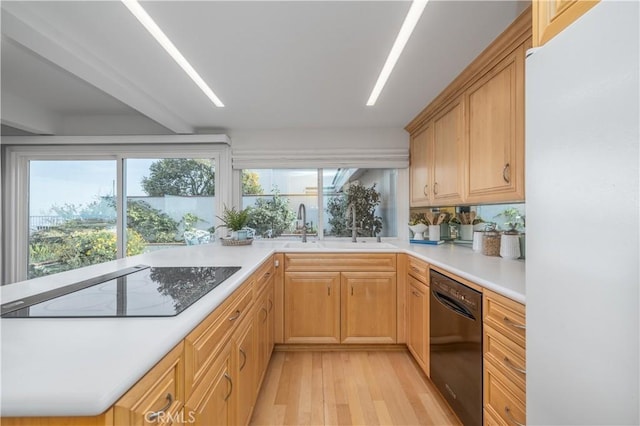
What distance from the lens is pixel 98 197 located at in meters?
3.31

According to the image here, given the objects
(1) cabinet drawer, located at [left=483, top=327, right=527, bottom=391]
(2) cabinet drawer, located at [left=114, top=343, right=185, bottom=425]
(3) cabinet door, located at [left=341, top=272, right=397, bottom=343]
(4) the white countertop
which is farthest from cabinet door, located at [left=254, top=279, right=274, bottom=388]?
(1) cabinet drawer, located at [left=483, top=327, right=527, bottom=391]

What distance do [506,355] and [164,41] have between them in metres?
2.41

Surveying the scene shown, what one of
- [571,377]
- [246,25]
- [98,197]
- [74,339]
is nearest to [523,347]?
[571,377]

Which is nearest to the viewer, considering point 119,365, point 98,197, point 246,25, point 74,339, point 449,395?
point 119,365

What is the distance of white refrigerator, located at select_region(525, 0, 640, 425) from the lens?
0.56 m

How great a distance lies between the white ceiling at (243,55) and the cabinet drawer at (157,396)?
5.12 feet

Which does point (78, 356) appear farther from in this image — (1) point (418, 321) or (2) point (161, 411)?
(1) point (418, 321)

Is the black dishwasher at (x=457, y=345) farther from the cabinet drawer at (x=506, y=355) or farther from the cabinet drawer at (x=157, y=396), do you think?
the cabinet drawer at (x=157, y=396)

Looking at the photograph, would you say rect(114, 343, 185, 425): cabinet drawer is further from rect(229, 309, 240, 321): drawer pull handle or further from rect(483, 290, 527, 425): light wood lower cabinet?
rect(483, 290, 527, 425): light wood lower cabinet

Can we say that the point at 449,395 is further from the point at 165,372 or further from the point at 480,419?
the point at 165,372

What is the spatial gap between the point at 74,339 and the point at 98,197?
3.41m

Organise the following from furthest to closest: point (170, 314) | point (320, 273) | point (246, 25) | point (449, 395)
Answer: point (320, 273)
point (449, 395)
point (246, 25)
point (170, 314)

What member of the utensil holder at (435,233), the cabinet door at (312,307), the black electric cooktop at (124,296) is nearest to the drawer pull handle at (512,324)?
the black electric cooktop at (124,296)

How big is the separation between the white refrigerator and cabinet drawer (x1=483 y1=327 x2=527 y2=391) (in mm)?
292
